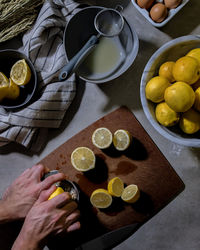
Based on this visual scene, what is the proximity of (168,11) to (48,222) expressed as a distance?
95 centimetres

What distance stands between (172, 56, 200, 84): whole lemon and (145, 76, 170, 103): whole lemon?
0.05 meters

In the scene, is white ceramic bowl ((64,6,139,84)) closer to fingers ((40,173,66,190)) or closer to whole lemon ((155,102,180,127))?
whole lemon ((155,102,180,127))

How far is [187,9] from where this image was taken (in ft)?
3.92

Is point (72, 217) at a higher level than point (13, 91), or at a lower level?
lower

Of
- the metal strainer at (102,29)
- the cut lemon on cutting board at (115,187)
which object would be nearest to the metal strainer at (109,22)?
the metal strainer at (102,29)

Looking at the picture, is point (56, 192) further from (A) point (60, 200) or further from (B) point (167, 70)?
(B) point (167, 70)

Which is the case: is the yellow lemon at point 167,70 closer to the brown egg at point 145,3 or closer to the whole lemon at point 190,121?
the whole lemon at point 190,121

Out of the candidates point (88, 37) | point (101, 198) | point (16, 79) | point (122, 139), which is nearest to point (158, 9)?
point (88, 37)

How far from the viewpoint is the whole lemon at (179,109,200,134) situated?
3.12ft

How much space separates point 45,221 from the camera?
1.10m

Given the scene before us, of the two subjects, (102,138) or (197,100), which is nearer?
(197,100)

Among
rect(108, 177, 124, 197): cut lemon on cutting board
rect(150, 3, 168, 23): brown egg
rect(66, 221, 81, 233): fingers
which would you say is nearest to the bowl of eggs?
rect(150, 3, 168, 23): brown egg

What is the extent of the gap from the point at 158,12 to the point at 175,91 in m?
0.39

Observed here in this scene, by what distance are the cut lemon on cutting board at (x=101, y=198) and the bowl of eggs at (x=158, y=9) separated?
0.70m
